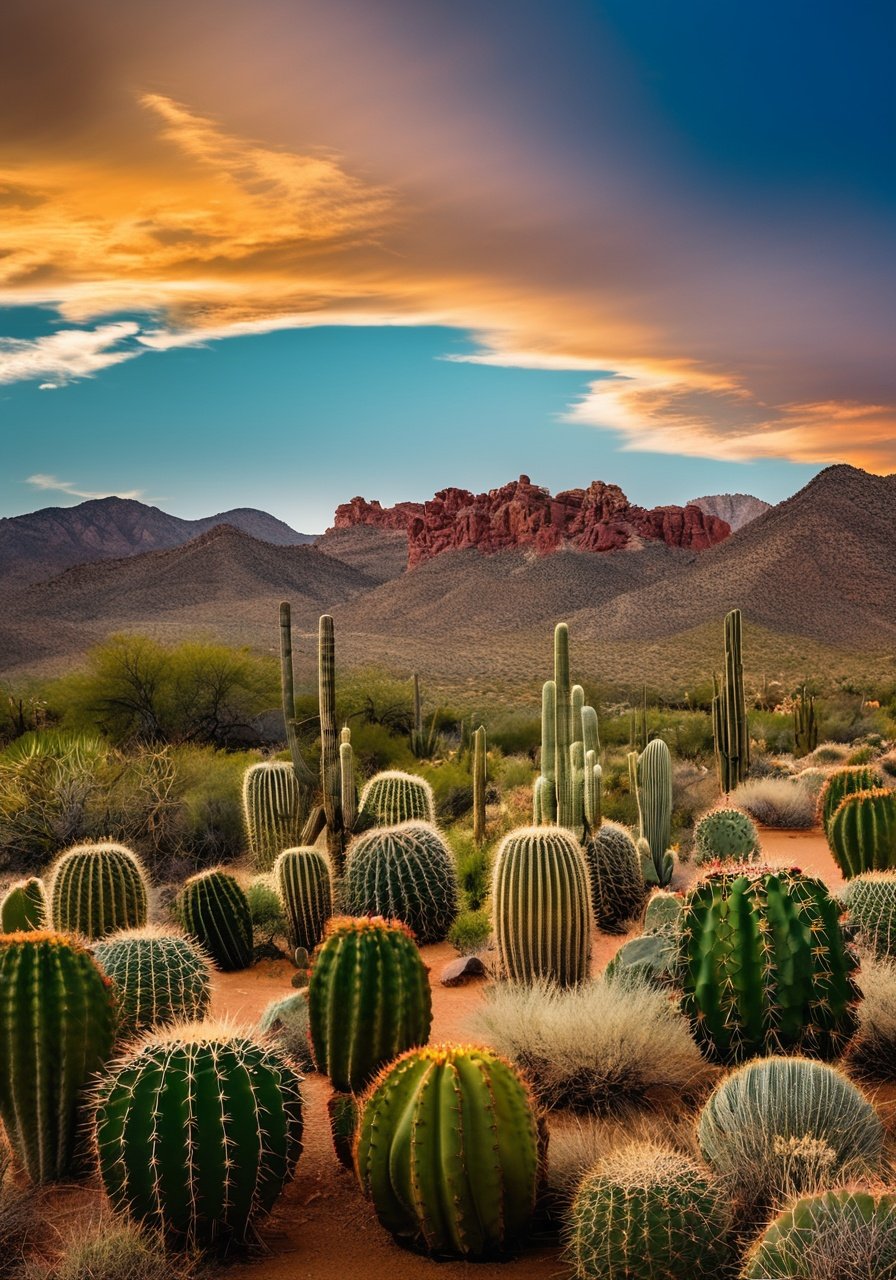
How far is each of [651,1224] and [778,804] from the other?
13.3m

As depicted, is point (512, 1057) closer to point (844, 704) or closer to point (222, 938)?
point (222, 938)

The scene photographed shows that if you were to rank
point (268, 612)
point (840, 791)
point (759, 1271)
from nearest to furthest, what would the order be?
point (759, 1271), point (840, 791), point (268, 612)

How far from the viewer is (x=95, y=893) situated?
28.8 ft

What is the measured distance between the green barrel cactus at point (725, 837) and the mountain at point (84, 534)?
129441 millimetres

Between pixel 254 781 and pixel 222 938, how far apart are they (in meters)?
3.16

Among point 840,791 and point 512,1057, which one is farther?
point 840,791

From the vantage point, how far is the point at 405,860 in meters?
10.2

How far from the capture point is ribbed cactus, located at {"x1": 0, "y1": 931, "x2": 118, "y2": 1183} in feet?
17.2

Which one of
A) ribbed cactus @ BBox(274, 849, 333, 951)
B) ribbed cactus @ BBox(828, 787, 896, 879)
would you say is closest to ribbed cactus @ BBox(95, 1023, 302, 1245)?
ribbed cactus @ BBox(274, 849, 333, 951)

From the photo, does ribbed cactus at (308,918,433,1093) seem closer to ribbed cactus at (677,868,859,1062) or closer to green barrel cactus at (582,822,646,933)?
ribbed cactus at (677,868,859,1062)

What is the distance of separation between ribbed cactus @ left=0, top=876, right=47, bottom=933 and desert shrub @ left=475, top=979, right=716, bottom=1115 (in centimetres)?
392

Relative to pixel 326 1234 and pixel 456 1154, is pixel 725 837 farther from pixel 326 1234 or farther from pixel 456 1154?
pixel 456 1154

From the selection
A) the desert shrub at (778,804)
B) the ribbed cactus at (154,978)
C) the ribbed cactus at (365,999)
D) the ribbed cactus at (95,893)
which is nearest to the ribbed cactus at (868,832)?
the ribbed cactus at (365,999)

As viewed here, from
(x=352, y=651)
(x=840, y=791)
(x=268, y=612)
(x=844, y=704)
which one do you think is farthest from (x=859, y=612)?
(x=840, y=791)
